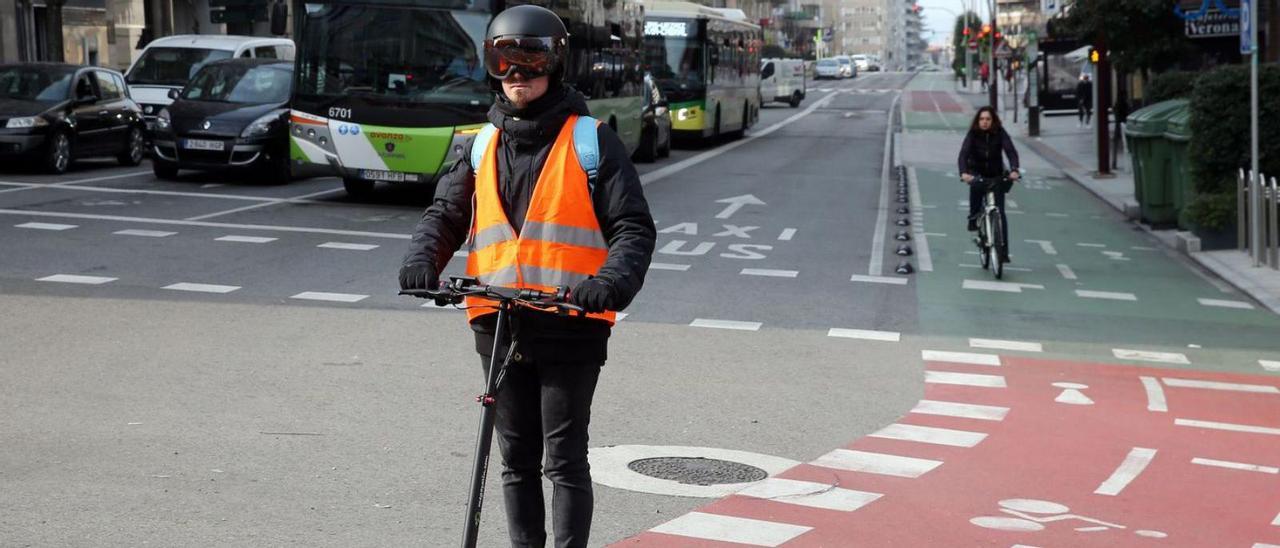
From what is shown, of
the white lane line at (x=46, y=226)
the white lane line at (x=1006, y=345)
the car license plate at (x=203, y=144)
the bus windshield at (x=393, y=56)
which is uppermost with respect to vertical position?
the bus windshield at (x=393, y=56)

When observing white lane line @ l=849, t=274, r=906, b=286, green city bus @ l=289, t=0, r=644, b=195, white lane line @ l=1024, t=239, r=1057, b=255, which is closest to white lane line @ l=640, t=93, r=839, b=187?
green city bus @ l=289, t=0, r=644, b=195

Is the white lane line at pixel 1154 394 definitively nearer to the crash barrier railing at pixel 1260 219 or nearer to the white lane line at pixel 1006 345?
the white lane line at pixel 1006 345

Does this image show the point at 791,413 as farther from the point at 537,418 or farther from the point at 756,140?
the point at 756,140

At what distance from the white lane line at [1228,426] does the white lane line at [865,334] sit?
2831 mm

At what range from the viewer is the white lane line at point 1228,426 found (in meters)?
8.70

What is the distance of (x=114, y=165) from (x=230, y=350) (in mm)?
16793

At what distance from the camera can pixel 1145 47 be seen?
2936 cm

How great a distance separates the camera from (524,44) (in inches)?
178

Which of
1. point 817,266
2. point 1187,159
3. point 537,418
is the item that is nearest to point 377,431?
point 537,418

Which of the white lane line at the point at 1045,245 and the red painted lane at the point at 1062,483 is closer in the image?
the red painted lane at the point at 1062,483

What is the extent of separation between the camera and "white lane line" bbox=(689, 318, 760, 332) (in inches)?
460

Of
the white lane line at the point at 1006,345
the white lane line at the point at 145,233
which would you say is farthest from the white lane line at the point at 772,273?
the white lane line at the point at 145,233

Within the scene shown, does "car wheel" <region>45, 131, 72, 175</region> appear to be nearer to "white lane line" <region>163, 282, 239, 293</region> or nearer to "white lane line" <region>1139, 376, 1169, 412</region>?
"white lane line" <region>163, 282, 239, 293</region>

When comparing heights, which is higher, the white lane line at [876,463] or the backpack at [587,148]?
the backpack at [587,148]
